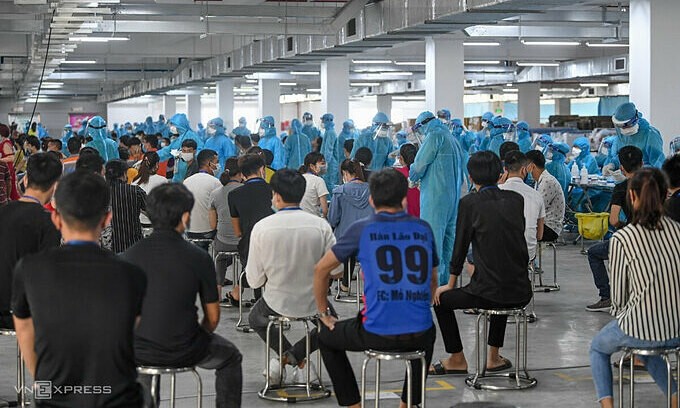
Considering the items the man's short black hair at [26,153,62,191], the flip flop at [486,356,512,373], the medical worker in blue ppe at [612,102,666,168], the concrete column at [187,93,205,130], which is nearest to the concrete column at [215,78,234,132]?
the concrete column at [187,93,205,130]

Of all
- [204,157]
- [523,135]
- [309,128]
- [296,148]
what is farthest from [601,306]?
[309,128]

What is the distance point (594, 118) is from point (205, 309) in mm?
A: 24716

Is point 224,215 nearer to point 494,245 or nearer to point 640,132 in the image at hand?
point 494,245

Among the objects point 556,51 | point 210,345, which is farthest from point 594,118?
point 210,345

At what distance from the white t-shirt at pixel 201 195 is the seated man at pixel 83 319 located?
539cm

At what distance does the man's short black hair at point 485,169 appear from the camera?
6023 millimetres

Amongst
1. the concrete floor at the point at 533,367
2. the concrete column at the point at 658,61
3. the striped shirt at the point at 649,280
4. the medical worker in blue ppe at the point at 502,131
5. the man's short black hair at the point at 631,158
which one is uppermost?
the concrete column at the point at 658,61

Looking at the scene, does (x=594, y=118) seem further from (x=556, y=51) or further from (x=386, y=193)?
(x=386, y=193)

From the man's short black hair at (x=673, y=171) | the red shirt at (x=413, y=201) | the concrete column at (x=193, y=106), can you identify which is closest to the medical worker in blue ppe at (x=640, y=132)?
the red shirt at (x=413, y=201)

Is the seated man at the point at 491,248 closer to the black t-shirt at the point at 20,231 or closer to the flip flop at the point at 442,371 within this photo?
the flip flop at the point at 442,371

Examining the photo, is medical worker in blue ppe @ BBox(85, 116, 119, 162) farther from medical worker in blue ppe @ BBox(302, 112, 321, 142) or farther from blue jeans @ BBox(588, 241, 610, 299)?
blue jeans @ BBox(588, 241, 610, 299)

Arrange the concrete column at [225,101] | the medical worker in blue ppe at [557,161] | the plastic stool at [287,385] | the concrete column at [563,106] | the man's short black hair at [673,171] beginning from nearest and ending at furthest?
the plastic stool at [287,385] < the man's short black hair at [673,171] < the medical worker in blue ppe at [557,161] < the concrete column at [225,101] < the concrete column at [563,106]

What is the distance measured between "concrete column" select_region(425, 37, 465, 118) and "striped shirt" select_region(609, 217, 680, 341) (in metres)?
12.0

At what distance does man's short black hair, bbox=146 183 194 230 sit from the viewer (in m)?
4.25
